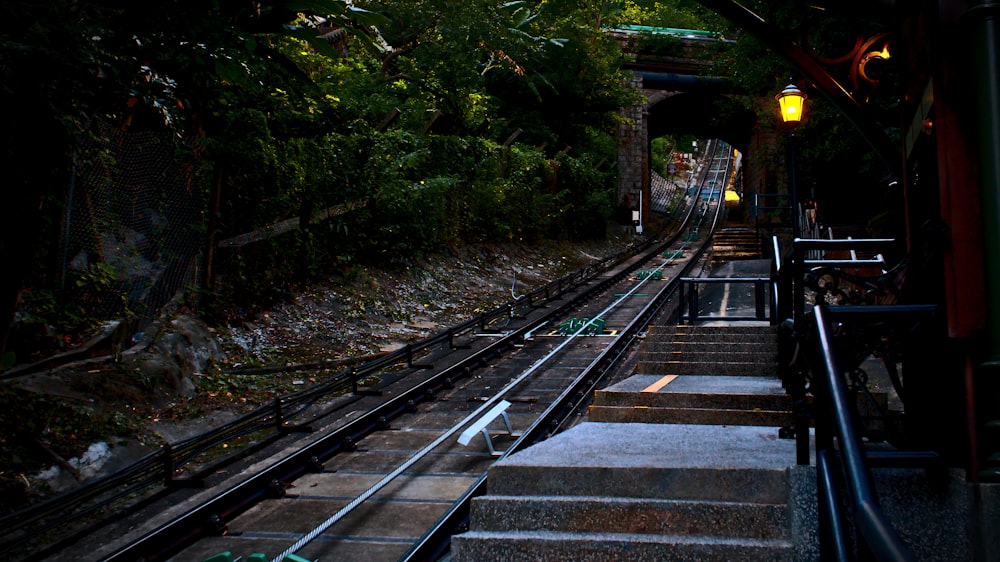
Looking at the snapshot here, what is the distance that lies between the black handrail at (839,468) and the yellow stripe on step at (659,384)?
11.8 feet

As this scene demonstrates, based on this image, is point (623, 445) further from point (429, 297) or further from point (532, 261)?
point (532, 261)

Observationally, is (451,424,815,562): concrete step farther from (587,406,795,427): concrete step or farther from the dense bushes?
the dense bushes

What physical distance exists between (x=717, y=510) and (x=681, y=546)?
32 cm

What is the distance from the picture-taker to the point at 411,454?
26.8 ft

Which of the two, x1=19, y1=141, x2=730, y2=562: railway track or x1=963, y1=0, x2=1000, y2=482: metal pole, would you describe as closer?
x1=963, y1=0, x2=1000, y2=482: metal pole

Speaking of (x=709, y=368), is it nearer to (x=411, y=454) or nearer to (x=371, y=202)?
(x=411, y=454)

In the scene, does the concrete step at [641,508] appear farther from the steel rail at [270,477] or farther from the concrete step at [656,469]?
the steel rail at [270,477]

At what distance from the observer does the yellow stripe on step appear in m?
6.57

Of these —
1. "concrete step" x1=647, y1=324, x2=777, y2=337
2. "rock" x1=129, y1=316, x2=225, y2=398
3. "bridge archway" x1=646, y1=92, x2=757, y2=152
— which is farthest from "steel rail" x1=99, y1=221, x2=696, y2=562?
"bridge archway" x1=646, y1=92, x2=757, y2=152

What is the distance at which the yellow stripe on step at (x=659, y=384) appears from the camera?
6.57m

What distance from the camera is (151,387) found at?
911 cm

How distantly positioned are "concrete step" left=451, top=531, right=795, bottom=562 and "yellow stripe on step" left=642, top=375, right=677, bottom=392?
303cm

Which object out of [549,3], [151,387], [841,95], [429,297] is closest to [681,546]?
[841,95]

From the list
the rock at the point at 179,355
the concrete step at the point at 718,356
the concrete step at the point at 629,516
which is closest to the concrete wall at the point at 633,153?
the rock at the point at 179,355
